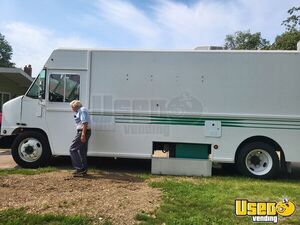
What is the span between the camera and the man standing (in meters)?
8.97

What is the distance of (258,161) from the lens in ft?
31.4

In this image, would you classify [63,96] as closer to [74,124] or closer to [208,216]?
[74,124]

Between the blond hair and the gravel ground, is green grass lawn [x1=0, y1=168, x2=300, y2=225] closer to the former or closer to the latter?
the gravel ground

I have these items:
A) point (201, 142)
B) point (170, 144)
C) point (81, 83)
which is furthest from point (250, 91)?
point (81, 83)

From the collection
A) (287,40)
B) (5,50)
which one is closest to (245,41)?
(287,40)

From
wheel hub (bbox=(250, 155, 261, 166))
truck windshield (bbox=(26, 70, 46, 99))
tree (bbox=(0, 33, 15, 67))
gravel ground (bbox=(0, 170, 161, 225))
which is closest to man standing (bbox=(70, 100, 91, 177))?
gravel ground (bbox=(0, 170, 161, 225))

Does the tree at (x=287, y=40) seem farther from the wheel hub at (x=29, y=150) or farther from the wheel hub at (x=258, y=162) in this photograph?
the wheel hub at (x=29, y=150)

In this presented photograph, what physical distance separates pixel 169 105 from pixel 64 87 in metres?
2.64

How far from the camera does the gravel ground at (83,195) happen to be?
608 cm

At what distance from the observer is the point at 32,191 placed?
717 centimetres

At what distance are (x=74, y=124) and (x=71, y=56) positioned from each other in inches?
66.2

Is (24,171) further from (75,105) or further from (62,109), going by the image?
(75,105)

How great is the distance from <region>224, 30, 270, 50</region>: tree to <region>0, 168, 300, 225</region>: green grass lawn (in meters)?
51.6

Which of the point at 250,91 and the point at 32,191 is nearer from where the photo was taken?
the point at 32,191
